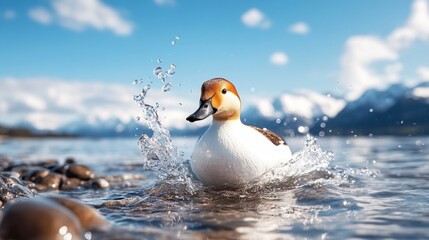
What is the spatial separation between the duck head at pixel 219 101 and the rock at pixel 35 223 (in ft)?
9.05

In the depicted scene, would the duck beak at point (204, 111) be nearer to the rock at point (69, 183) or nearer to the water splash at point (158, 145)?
the water splash at point (158, 145)

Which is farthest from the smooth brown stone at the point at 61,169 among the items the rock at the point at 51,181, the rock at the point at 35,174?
the rock at the point at 51,181

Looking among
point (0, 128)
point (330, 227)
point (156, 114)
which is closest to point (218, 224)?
point (330, 227)

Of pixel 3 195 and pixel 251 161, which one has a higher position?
pixel 251 161

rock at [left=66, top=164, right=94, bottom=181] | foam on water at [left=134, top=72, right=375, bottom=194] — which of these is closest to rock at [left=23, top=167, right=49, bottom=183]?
rock at [left=66, top=164, right=94, bottom=181]

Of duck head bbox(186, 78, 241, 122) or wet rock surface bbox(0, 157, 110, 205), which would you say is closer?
duck head bbox(186, 78, 241, 122)

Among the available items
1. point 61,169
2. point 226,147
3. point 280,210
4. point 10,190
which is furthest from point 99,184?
point 280,210

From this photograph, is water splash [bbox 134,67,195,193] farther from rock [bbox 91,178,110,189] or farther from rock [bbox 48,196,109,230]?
rock [bbox 48,196,109,230]

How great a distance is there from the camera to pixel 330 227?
455 centimetres

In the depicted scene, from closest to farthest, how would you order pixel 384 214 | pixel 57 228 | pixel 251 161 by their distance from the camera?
pixel 57 228, pixel 384 214, pixel 251 161

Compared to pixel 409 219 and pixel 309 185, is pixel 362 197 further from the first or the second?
pixel 409 219

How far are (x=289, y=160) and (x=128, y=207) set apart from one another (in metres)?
3.26

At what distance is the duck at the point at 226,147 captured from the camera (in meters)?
6.45

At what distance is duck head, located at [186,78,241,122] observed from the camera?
635 centimetres
